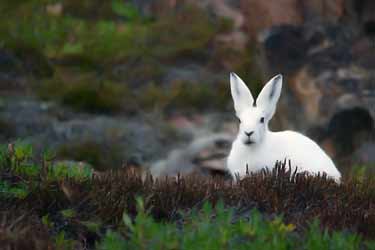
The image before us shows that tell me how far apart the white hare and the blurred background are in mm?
3359

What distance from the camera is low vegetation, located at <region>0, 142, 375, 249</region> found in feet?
15.2

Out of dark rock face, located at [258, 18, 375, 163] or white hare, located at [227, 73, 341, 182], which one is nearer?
white hare, located at [227, 73, 341, 182]

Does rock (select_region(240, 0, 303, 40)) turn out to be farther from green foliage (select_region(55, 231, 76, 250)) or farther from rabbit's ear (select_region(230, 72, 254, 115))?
green foliage (select_region(55, 231, 76, 250))

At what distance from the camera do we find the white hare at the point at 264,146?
21.1ft

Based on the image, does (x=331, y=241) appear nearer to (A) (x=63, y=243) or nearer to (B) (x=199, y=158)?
(A) (x=63, y=243)

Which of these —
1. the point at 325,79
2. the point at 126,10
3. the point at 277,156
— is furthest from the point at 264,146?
the point at 126,10

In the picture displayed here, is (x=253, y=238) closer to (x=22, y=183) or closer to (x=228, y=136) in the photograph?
(x=22, y=183)

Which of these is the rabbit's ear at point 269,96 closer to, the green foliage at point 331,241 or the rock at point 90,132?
the green foliage at point 331,241

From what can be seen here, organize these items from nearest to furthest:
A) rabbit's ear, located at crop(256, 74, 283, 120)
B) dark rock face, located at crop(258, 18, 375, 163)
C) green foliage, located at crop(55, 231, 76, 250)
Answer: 1. green foliage, located at crop(55, 231, 76, 250)
2. rabbit's ear, located at crop(256, 74, 283, 120)
3. dark rock face, located at crop(258, 18, 375, 163)

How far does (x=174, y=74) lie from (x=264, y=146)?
8.42m

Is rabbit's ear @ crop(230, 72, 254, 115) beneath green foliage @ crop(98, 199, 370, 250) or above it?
above

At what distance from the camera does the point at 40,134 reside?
40.5ft

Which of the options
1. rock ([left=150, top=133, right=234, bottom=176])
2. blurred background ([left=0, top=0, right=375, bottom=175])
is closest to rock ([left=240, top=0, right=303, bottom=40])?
blurred background ([left=0, top=0, right=375, bottom=175])

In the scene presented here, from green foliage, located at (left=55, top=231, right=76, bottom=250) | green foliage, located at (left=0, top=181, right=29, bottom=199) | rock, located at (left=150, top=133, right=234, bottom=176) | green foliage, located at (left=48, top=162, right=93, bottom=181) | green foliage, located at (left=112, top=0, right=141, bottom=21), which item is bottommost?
rock, located at (left=150, top=133, right=234, bottom=176)
